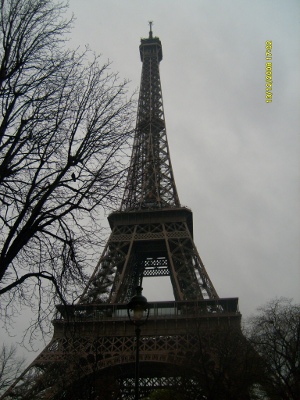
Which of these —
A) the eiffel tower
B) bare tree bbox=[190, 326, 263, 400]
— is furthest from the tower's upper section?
bare tree bbox=[190, 326, 263, 400]

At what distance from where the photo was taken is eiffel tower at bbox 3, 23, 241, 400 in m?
28.0

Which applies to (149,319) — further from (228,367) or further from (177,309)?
(228,367)

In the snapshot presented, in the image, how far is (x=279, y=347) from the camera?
28.5 metres

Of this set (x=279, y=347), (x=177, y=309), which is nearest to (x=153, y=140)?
(x=177, y=309)

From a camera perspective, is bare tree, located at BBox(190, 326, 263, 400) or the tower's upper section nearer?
bare tree, located at BBox(190, 326, 263, 400)

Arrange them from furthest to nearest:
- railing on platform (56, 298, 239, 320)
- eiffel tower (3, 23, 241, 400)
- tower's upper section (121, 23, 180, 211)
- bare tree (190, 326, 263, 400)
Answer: tower's upper section (121, 23, 180, 211)
railing on platform (56, 298, 239, 320)
eiffel tower (3, 23, 241, 400)
bare tree (190, 326, 263, 400)

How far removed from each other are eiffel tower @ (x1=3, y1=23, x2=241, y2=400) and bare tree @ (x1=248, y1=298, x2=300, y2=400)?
175 inches

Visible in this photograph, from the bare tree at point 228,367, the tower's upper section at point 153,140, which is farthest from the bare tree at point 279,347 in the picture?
the tower's upper section at point 153,140

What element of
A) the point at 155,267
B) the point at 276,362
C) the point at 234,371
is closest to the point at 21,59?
the point at 234,371

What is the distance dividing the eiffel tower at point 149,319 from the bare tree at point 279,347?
4451 mm

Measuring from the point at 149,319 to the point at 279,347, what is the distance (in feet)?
37.2

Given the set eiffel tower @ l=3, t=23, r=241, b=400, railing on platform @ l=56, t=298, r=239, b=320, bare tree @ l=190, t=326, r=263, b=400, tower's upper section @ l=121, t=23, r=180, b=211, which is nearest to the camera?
bare tree @ l=190, t=326, r=263, b=400

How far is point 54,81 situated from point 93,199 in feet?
11.0

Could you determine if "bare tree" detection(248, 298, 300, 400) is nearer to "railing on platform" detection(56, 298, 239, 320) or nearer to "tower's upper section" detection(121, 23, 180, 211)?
"railing on platform" detection(56, 298, 239, 320)
